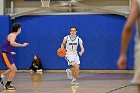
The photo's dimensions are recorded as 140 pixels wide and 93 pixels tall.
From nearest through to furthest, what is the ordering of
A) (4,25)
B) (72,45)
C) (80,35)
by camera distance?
(72,45) → (80,35) → (4,25)

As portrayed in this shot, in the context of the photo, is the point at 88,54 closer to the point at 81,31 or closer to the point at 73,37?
the point at 81,31

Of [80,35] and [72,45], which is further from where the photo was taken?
[80,35]

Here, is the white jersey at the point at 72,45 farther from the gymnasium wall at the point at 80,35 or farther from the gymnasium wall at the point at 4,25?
the gymnasium wall at the point at 4,25

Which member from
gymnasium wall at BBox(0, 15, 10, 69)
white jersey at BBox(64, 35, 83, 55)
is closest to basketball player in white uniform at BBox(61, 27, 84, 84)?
white jersey at BBox(64, 35, 83, 55)

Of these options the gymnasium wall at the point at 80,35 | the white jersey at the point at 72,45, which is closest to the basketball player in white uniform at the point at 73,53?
the white jersey at the point at 72,45

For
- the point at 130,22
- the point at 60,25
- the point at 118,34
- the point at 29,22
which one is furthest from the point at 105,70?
the point at 130,22

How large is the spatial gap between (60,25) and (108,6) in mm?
2441

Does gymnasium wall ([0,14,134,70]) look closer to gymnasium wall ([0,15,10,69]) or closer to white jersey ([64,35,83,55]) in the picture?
gymnasium wall ([0,15,10,69])

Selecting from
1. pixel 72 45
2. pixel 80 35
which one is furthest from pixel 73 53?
pixel 80 35

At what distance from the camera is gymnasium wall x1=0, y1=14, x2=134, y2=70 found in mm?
15734

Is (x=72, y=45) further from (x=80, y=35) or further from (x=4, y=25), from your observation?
(x=4, y=25)

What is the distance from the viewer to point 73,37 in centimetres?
1101

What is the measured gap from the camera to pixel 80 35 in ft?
52.2

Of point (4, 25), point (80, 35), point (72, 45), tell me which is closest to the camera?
point (72, 45)
